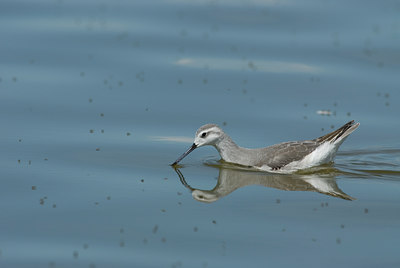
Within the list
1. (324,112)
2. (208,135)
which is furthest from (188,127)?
(324,112)

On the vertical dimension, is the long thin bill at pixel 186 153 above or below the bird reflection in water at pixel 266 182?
above

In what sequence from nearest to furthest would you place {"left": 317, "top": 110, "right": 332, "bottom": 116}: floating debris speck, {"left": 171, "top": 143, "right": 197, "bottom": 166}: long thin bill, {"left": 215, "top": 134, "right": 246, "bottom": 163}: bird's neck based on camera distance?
{"left": 171, "top": 143, "right": 197, "bottom": 166}: long thin bill
{"left": 215, "top": 134, "right": 246, "bottom": 163}: bird's neck
{"left": 317, "top": 110, "right": 332, "bottom": 116}: floating debris speck

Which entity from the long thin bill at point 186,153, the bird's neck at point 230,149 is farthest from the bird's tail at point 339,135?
the long thin bill at point 186,153

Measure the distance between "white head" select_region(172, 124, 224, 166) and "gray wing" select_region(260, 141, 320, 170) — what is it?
3.38 ft

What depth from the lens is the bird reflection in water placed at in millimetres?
14789

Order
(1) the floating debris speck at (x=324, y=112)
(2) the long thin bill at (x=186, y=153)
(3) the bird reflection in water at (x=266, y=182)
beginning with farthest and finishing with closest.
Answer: (1) the floating debris speck at (x=324, y=112) < (2) the long thin bill at (x=186, y=153) < (3) the bird reflection in water at (x=266, y=182)

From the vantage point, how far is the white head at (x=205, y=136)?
53.0ft

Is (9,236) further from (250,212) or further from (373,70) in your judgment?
(373,70)

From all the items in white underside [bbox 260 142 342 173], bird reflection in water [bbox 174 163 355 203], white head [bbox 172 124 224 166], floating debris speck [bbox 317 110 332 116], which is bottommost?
bird reflection in water [bbox 174 163 355 203]

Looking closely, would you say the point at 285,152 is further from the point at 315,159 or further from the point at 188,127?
the point at 188,127

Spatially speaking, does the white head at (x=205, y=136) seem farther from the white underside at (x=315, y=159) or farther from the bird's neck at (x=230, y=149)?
the white underside at (x=315, y=159)

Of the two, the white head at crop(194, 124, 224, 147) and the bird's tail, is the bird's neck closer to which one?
the white head at crop(194, 124, 224, 147)

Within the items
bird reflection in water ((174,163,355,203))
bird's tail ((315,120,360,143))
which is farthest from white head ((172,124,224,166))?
bird's tail ((315,120,360,143))

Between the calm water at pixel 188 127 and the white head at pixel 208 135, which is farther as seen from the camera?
the white head at pixel 208 135
